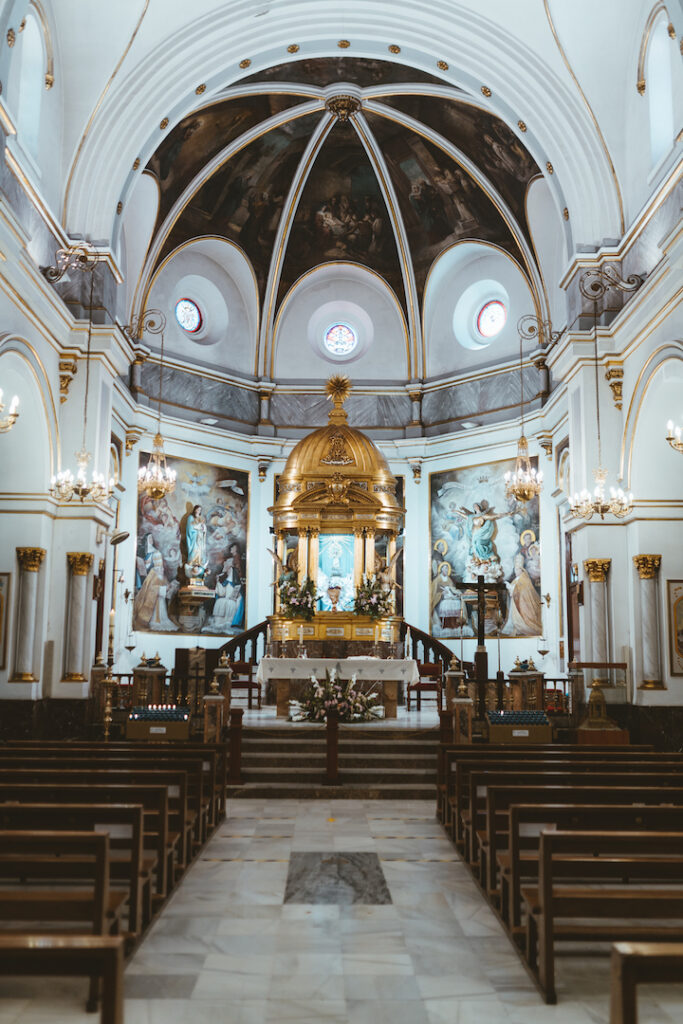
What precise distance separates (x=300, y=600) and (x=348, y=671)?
7.10 ft

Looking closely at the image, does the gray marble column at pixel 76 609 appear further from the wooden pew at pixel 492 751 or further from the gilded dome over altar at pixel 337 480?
the wooden pew at pixel 492 751

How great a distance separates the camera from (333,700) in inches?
554

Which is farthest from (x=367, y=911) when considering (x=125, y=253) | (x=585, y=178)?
(x=125, y=253)

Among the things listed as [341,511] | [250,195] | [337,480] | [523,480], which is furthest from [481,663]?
[250,195]

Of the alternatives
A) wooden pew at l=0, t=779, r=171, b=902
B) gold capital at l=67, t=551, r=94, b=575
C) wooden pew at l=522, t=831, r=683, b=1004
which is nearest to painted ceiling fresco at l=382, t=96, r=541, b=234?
gold capital at l=67, t=551, r=94, b=575

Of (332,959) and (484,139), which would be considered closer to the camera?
(332,959)

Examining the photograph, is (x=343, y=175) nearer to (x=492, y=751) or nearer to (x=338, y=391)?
(x=338, y=391)

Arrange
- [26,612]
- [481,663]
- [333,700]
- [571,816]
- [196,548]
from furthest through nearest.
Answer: [196,548], [481,663], [333,700], [26,612], [571,816]

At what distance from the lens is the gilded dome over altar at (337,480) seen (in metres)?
18.3

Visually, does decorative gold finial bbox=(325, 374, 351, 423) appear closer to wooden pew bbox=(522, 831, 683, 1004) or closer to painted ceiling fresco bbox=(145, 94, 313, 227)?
painted ceiling fresco bbox=(145, 94, 313, 227)

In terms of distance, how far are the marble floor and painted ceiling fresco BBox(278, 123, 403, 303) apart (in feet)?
59.3

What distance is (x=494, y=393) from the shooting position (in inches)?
854

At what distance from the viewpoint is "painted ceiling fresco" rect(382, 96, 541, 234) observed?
1880 centimetres

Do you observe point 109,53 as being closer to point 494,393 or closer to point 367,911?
point 494,393
